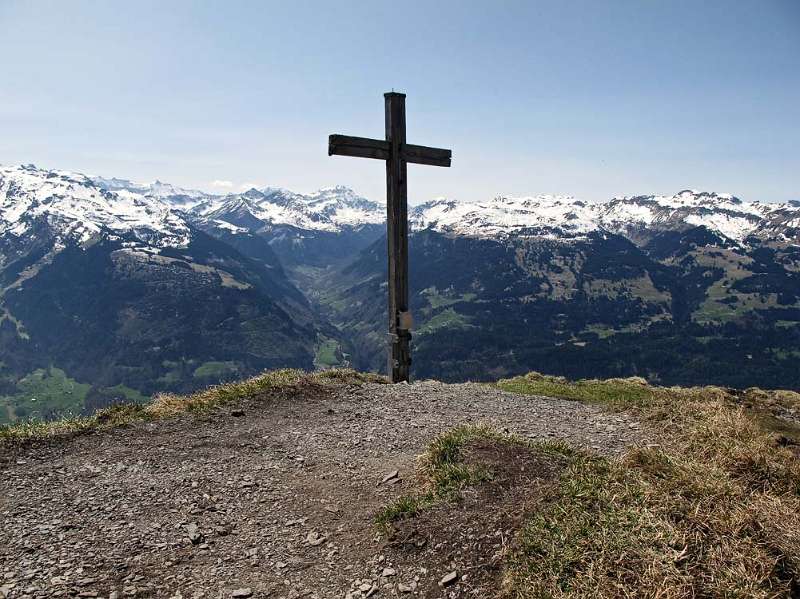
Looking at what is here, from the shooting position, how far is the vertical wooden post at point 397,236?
58.3 feet

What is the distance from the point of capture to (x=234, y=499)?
10.1 m

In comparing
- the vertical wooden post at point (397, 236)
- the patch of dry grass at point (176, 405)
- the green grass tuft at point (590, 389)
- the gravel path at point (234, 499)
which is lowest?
the green grass tuft at point (590, 389)

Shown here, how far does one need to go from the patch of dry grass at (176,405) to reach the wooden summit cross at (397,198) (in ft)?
4.82

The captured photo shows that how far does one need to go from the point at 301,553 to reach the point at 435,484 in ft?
8.53

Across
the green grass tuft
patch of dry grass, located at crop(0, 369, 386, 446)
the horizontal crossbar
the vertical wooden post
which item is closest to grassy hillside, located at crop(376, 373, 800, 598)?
the green grass tuft

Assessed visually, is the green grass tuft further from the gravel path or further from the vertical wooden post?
the vertical wooden post

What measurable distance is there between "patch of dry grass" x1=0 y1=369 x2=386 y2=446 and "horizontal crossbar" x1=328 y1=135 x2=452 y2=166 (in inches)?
289

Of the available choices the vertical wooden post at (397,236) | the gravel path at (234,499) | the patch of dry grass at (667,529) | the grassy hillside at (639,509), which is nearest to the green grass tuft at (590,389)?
the gravel path at (234,499)

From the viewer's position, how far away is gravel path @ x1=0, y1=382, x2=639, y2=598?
7863 mm

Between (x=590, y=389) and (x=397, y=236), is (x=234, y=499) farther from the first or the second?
(x=590, y=389)

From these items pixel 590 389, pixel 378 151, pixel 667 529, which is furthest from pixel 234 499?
pixel 590 389

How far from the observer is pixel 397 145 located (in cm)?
1789

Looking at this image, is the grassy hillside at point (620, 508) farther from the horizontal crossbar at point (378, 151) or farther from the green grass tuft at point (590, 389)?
the horizontal crossbar at point (378, 151)

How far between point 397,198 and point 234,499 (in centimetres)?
1117
